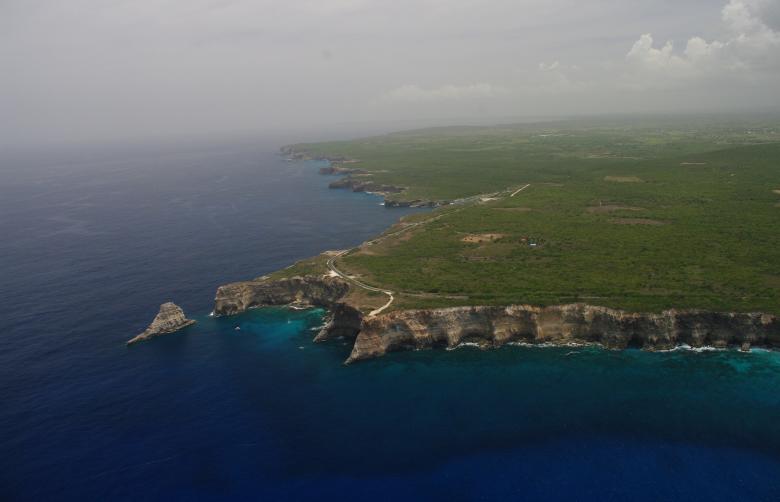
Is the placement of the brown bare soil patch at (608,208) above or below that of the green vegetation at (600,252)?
above

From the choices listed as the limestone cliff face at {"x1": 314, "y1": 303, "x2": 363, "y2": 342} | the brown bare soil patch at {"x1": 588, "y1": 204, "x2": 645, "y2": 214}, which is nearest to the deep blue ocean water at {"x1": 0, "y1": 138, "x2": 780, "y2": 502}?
the limestone cliff face at {"x1": 314, "y1": 303, "x2": 363, "y2": 342}

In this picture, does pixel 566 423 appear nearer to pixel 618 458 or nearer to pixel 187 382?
pixel 618 458

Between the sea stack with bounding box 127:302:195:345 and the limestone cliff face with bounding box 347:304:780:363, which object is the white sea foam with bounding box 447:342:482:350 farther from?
the sea stack with bounding box 127:302:195:345

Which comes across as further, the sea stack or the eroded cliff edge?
the sea stack

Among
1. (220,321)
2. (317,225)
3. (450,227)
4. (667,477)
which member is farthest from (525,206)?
(667,477)

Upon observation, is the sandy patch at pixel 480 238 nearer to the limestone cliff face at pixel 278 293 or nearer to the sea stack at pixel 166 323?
the limestone cliff face at pixel 278 293

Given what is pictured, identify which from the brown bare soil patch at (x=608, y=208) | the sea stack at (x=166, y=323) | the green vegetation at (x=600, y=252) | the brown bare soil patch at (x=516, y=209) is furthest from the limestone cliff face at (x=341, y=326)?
the brown bare soil patch at (x=608, y=208)

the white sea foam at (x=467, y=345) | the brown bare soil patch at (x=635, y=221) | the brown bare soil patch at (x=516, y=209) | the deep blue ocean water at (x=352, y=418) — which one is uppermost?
the brown bare soil patch at (x=516, y=209)

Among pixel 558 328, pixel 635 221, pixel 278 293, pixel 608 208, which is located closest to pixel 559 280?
pixel 558 328
